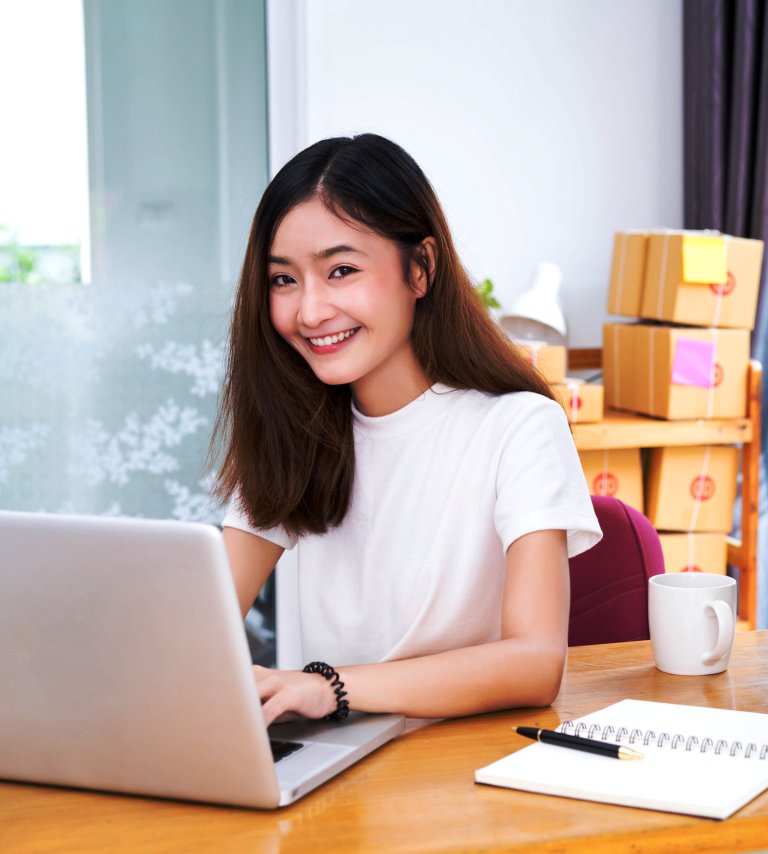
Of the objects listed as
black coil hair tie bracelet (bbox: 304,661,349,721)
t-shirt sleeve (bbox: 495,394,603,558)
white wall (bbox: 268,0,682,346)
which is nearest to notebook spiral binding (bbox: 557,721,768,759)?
black coil hair tie bracelet (bbox: 304,661,349,721)

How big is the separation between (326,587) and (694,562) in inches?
66.9

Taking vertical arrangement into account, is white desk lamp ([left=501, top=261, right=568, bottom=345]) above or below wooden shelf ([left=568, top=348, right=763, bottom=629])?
above

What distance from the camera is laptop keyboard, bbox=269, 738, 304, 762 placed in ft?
3.03

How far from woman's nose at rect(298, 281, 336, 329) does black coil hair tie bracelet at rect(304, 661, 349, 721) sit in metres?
0.42

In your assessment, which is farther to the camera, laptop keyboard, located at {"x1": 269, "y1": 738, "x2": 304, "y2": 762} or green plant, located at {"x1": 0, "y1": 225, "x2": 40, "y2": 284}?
green plant, located at {"x1": 0, "y1": 225, "x2": 40, "y2": 284}

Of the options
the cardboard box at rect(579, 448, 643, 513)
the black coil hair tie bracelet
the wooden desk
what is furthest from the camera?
the cardboard box at rect(579, 448, 643, 513)

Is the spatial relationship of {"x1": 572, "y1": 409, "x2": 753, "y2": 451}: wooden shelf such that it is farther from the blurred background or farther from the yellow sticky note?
the blurred background

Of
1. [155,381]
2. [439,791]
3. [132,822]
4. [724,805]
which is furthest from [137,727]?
[155,381]

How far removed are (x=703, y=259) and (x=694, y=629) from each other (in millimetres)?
1753

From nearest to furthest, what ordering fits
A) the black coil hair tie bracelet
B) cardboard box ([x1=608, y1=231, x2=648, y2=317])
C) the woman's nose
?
the black coil hair tie bracelet < the woman's nose < cardboard box ([x1=608, y1=231, x2=648, y2=317])

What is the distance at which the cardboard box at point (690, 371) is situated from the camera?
2.82 meters

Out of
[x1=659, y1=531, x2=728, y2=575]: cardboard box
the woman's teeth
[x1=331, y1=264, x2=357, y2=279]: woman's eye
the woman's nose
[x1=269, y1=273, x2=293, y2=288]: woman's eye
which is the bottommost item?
[x1=659, y1=531, x2=728, y2=575]: cardboard box

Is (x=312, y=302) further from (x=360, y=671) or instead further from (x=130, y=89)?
(x=130, y=89)

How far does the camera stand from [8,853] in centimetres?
80
